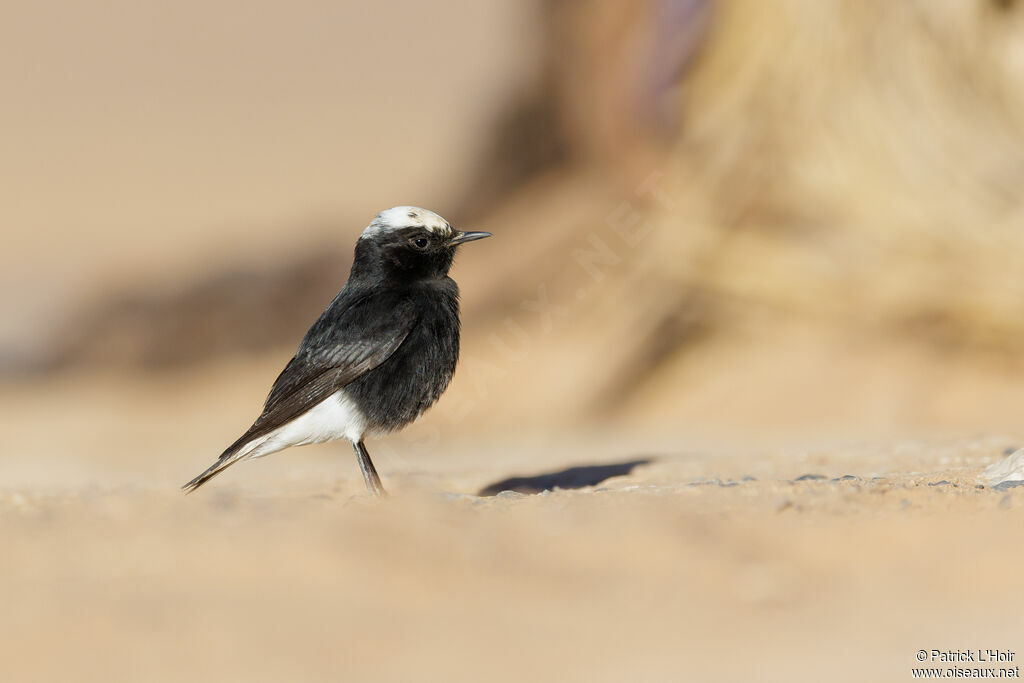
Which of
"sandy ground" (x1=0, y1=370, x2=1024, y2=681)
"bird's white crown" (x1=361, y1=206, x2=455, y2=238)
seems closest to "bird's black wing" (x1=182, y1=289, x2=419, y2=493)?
"bird's white crown" (x1=361, y1=206, x2=455, y2=238)

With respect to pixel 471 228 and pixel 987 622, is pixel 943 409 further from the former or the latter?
pixel 987 622

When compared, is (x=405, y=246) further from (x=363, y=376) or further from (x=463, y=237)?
(x=363, y=376)

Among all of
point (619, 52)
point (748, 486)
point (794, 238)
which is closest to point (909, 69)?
point (794, 238)

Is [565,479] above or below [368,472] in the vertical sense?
→ below

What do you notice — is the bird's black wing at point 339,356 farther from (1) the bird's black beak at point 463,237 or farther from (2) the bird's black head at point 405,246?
(1) the bird's black beak at point 463,237

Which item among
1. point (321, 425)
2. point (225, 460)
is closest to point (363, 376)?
point (321, 425)
